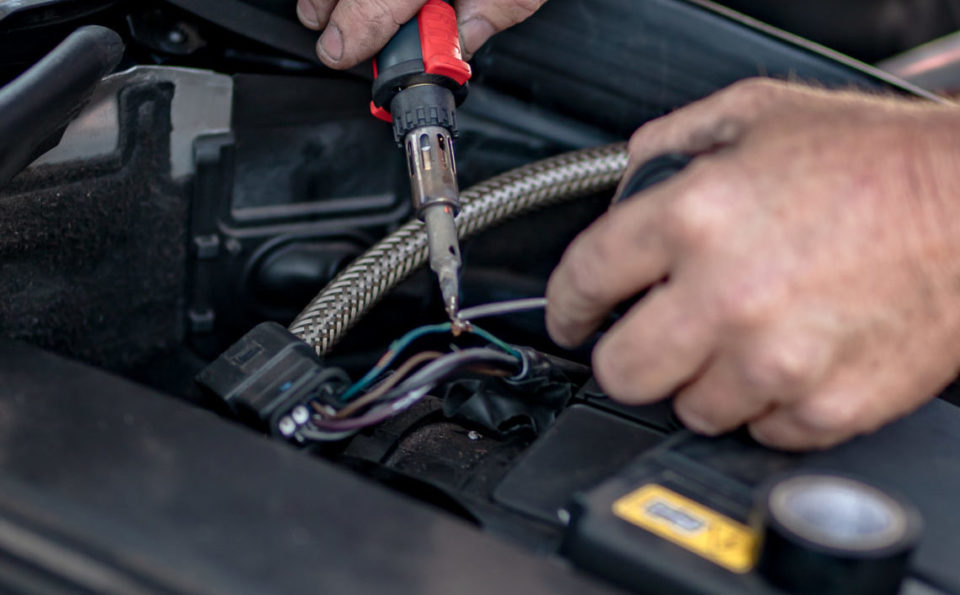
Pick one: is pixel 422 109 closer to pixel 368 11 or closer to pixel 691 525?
pixel 368 11

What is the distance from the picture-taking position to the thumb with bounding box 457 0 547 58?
2.87 ft

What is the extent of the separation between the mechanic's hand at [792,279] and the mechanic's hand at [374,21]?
33 cm

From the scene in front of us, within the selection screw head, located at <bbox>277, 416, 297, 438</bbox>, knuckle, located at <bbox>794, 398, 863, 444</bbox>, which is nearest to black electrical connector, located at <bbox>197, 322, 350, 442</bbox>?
screw head, located at <bbox>277, 416, 297, 438</bbox>

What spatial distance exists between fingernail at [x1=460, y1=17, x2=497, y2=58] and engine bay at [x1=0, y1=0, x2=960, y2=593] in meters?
0.07

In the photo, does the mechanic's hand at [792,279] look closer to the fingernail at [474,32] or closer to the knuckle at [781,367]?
the knuckle at [781,367]

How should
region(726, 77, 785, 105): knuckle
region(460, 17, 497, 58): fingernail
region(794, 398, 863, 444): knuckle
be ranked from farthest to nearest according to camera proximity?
region(460, 17, 497, 58): fingernail → region(726, 77, 785, 105): knuckle → region(794, 398, 863, 444): knuckle

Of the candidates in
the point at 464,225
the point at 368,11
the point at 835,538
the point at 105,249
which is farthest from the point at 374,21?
the point at 835,538

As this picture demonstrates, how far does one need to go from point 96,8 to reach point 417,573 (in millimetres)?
595

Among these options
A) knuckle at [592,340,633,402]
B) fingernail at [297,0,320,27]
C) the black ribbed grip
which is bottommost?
knuckle at [592,340,633,402]

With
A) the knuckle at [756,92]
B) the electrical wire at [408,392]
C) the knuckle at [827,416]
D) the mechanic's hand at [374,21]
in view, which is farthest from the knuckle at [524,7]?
the knuckle at [827,416]

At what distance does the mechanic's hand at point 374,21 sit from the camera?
814 millimetres

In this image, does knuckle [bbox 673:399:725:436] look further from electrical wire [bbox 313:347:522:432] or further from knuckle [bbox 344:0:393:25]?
knuckle [bbox 344:0:393:25]

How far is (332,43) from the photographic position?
0.85 metres

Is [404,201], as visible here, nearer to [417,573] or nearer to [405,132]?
[405,132]
